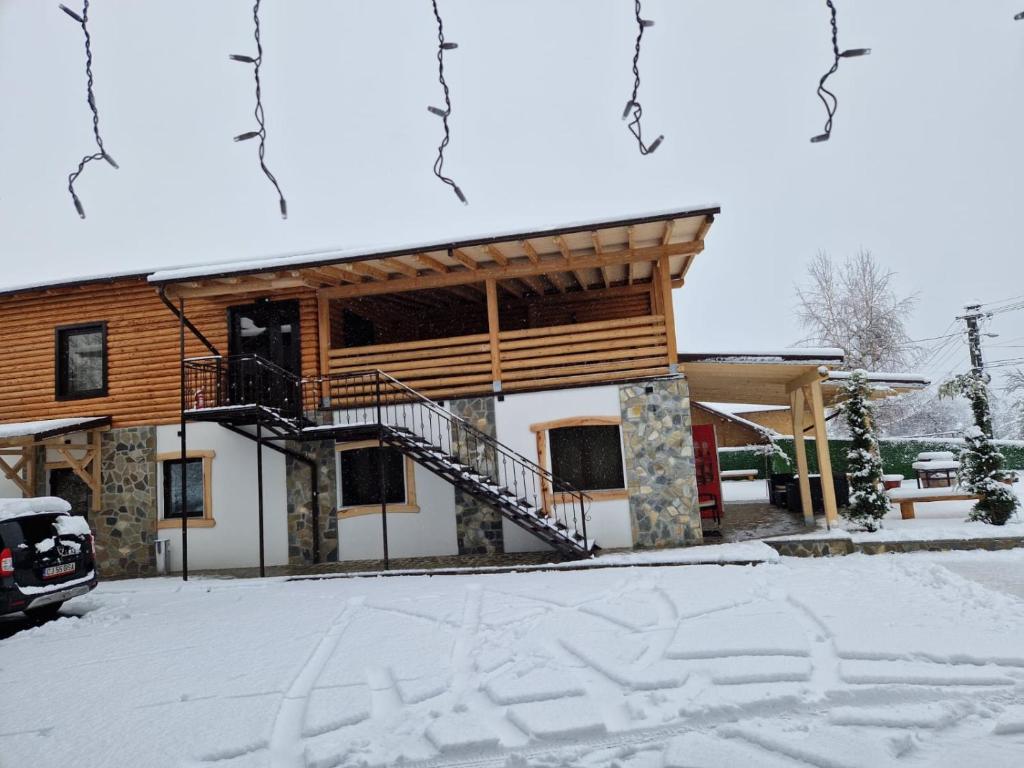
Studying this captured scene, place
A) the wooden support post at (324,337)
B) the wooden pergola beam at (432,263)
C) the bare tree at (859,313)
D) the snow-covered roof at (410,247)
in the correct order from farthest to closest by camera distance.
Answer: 1. the bare tree at (859,313)
2. the wooden support post at (324,337)
3. the wooden pergola beam at (432,263)
4. the snow-covered roof at (410,247)

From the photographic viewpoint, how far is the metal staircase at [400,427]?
31.4 feet

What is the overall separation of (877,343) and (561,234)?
21.4m

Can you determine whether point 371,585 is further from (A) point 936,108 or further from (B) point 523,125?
(A) point 936,108

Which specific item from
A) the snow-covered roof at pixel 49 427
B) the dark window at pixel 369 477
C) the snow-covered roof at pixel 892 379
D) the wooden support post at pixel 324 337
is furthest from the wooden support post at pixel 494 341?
the snow-covered roof at pixel 49 427

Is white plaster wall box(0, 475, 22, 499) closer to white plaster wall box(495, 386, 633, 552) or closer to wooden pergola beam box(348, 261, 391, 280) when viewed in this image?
wooden pergola beam box(348, 261, 391, 280)

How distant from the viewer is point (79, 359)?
12438mm

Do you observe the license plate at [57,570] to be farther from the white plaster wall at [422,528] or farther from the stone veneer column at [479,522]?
the stone veneer column at [479,522]

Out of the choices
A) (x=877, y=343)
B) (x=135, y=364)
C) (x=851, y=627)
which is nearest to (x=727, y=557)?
(x=851, y=627)

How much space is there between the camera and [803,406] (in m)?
12.6

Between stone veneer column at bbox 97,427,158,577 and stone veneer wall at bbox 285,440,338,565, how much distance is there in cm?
260

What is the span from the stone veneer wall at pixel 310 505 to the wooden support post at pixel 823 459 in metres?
7.92

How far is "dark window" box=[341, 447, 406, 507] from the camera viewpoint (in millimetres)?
11164

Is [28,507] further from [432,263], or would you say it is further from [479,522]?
[432,263]

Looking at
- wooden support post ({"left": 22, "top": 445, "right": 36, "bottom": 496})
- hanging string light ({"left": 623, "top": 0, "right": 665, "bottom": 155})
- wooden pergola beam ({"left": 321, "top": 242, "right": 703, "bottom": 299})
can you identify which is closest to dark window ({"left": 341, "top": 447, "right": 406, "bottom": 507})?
wooden pergola beam ({"left": 321, "top": 242, "right": 703, "bottom": 299})
